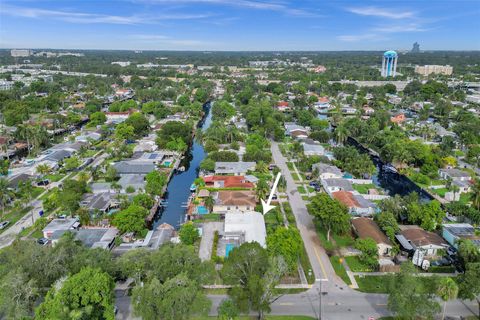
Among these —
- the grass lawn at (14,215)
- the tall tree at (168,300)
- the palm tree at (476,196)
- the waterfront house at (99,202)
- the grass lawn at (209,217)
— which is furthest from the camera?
the palm tree at (476,196)

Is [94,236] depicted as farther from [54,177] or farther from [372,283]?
[372,283]

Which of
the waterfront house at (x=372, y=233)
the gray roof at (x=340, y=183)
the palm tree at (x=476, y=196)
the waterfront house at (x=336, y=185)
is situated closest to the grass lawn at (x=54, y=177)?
the waterfront house at (x=336, y=185)

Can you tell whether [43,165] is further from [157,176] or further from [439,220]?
[439,220]

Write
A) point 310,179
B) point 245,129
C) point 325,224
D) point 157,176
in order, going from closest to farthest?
point 325,224, point 157,176, point 310,179, point 245,129

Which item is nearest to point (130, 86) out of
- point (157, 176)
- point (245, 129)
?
point (245, 129)

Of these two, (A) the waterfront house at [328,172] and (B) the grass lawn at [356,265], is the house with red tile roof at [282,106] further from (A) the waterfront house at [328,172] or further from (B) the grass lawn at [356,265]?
(B) the grass lawn at [356,265]

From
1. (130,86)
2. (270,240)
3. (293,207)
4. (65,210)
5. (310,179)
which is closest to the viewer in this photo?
(270,240)
